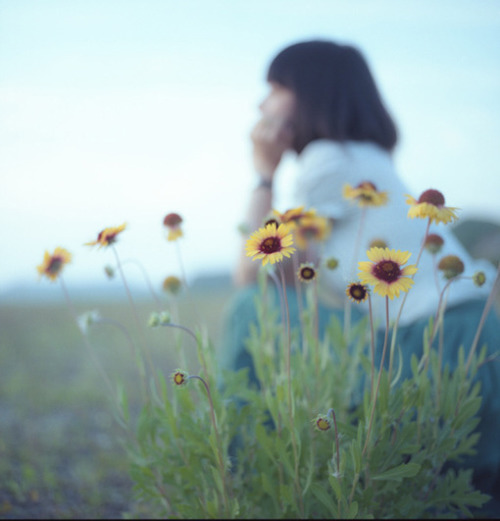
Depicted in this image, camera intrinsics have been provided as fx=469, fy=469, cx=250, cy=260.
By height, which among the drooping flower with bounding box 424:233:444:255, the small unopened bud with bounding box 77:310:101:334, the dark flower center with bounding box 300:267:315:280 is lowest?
the small unopened bud with bounding box 77:310:101:334

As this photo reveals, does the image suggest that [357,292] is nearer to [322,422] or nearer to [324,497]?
[322,422]

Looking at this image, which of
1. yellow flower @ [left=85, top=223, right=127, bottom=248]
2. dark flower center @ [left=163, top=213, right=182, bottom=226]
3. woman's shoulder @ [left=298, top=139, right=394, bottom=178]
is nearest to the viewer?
yellow flower @ [left=85, top=223, right=127, bottom=248]

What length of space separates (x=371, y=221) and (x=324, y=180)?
0.22 m

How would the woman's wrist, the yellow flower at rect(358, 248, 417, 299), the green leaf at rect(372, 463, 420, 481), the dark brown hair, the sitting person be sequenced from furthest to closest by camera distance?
1. the woman's wrist
2. the dark brown hair
3. the sitting person
4. the green leaf at rect(372, 463, 420, 481)
5. the yellow flower at rect(358, 248, 417, 299)

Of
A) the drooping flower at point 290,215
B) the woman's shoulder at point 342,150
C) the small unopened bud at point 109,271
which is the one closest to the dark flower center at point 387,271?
the drooping flower at point 290,215

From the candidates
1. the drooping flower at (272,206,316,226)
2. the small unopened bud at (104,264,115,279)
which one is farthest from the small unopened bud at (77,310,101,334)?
the drooping flower at (272,206,316,226)

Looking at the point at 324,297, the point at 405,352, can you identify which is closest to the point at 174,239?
the point at 405,352

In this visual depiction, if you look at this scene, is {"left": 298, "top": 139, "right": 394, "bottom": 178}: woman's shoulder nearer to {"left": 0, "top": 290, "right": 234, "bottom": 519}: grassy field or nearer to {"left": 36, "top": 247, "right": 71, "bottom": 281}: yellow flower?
{"left": 0, "top": 290, "right": 234, "bottom": 519}: grassy field

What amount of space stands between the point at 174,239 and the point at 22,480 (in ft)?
3.40

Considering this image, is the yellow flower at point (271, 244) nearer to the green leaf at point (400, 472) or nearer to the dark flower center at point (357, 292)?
the dark flower center at point (357, 292)

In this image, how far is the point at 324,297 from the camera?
241 centimetres

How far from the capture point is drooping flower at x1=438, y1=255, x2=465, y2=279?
3.18ft

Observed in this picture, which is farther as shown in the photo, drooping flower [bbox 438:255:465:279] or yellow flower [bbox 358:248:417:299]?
drooping flower [bbox 438:255:465:279]

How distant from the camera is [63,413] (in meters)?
2.12
